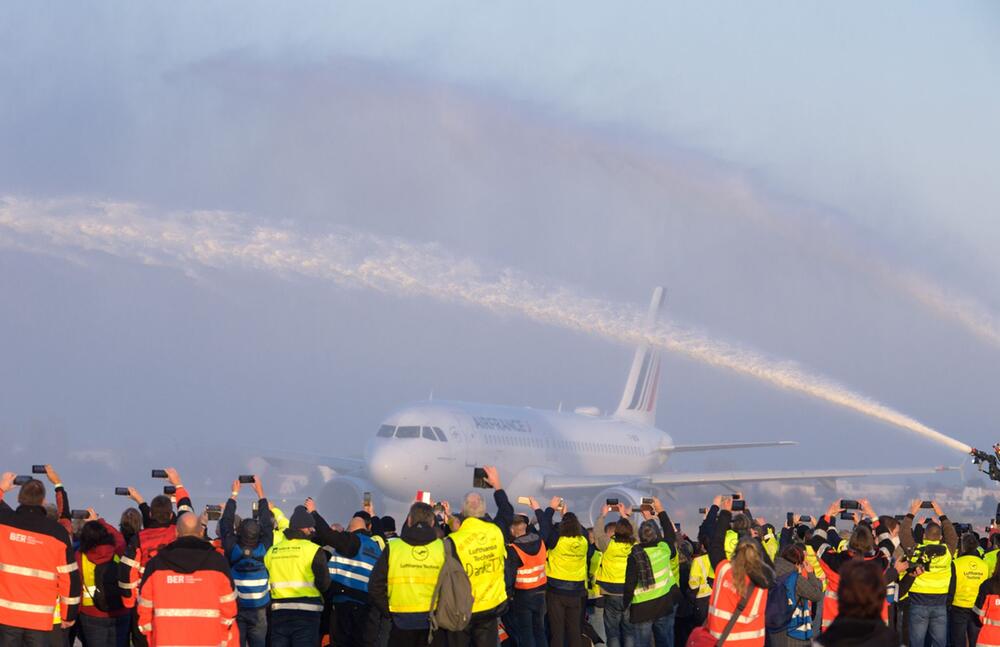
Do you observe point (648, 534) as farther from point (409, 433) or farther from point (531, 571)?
point (409, 433)

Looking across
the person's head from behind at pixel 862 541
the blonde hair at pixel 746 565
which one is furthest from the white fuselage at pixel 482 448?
the blonde hair at pixel 746 565

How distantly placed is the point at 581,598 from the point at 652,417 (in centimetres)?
4339

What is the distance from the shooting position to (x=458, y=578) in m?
10.7

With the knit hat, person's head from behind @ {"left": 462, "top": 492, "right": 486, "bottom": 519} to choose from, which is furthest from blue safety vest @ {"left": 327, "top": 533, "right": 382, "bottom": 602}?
person's head from behind @ {"left": 462, "top": 492, "right": 486, "bottom": 519}

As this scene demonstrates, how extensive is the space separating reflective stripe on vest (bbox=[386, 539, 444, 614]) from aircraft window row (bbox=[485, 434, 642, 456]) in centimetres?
2684

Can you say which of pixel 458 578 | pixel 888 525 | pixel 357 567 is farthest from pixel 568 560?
pixel 458 578

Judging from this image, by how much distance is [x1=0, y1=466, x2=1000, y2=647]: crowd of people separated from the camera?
909 cm

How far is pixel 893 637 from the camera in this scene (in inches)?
244

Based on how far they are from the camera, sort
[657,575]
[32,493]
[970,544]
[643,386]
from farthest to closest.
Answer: [643,386] → [970,544] → [657,575] → [32,493]

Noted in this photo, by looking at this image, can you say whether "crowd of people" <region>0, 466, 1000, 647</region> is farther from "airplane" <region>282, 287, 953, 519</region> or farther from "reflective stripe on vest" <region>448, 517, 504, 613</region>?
"airplane" <region>282, 287, 953, 519</region>

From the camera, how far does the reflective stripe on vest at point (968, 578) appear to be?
15.0 m

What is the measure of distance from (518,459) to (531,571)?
25.3m

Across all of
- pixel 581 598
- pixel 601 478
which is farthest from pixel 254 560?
pixel 601 478

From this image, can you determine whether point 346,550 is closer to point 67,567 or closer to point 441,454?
point 67,567
